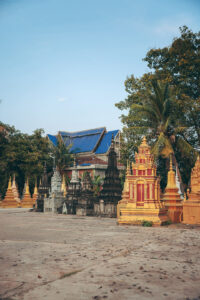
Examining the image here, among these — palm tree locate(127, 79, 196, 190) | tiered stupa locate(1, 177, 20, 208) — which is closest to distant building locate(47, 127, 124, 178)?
tiered stupa locate(1, 177, 20, 208)

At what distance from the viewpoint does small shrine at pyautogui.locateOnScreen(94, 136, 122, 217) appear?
17859 millimetres

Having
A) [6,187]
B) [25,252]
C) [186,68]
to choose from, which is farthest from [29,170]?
[25,252]

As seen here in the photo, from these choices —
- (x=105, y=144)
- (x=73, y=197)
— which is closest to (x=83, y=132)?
(x=105, y=144)

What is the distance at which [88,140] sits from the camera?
125 feet

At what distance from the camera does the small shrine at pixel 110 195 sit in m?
17.9

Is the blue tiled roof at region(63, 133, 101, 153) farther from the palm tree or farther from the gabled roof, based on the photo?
the palm tree

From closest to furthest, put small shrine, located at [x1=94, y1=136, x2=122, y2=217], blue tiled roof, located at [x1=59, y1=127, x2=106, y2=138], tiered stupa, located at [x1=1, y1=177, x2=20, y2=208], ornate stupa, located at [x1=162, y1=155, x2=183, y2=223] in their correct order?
1. ornate stupa, located at [x1=162, y1=155, x2=183, y2=223]
2. small shrine, located at [x1=94, y1=136, x2=122, y2=217]
3. tiered stupa, located at [x1=1, y1=177, x2=20, y2=208]
4. blue tiled roof, located at [x1=59, y1=127, x2=106, y2=138]

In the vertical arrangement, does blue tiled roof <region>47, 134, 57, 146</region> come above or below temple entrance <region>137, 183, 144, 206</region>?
above

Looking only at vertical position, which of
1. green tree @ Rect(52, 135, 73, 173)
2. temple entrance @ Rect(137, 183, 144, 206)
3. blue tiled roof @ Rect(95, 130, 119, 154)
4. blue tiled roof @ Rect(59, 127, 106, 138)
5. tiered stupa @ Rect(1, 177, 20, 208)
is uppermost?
blue tiled roof @ Rect(59, 127, 106, 138)

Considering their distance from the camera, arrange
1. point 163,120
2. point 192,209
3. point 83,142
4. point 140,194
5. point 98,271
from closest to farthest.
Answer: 1. point 98,271
2. point 192,209
3. point 140,194
4. point 163,120
5. point 83,142

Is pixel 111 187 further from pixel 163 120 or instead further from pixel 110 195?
pixel 163 120

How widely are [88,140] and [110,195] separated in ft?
65.7

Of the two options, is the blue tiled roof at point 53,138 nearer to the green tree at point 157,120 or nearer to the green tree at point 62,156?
the green tree at point 62,156

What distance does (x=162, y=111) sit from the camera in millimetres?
20219
